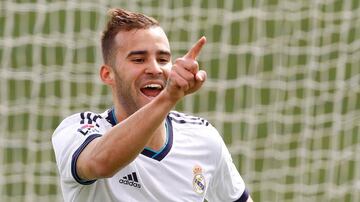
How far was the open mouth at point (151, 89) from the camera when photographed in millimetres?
3365

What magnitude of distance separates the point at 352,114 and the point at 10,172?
8.51 ft

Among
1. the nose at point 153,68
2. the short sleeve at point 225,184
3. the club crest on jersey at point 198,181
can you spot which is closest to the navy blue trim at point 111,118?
the nose at point 153,68

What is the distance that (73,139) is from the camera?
3.26m

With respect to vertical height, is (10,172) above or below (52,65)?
below

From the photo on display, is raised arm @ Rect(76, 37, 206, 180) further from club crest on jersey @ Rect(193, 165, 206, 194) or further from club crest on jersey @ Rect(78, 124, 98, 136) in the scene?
club crest on jersey @ Rect(193, 165, 206, 194)

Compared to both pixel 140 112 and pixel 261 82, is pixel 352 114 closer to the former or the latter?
pixel 261 82

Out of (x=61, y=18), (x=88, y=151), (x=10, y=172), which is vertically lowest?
(x=10, y=172)

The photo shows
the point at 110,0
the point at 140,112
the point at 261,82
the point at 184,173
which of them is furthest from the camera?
the point at 261,82

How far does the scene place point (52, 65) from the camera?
6793 mm

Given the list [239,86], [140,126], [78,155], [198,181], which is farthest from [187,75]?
[239,86]

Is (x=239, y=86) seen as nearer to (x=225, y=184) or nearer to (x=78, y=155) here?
(x=225, y=184)

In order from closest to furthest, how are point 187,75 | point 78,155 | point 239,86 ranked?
point 187,75 → point 78,155 → point 239,86

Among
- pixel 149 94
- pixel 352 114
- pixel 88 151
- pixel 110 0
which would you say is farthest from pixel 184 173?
pixel 352 114

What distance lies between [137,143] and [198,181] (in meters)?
0.77
